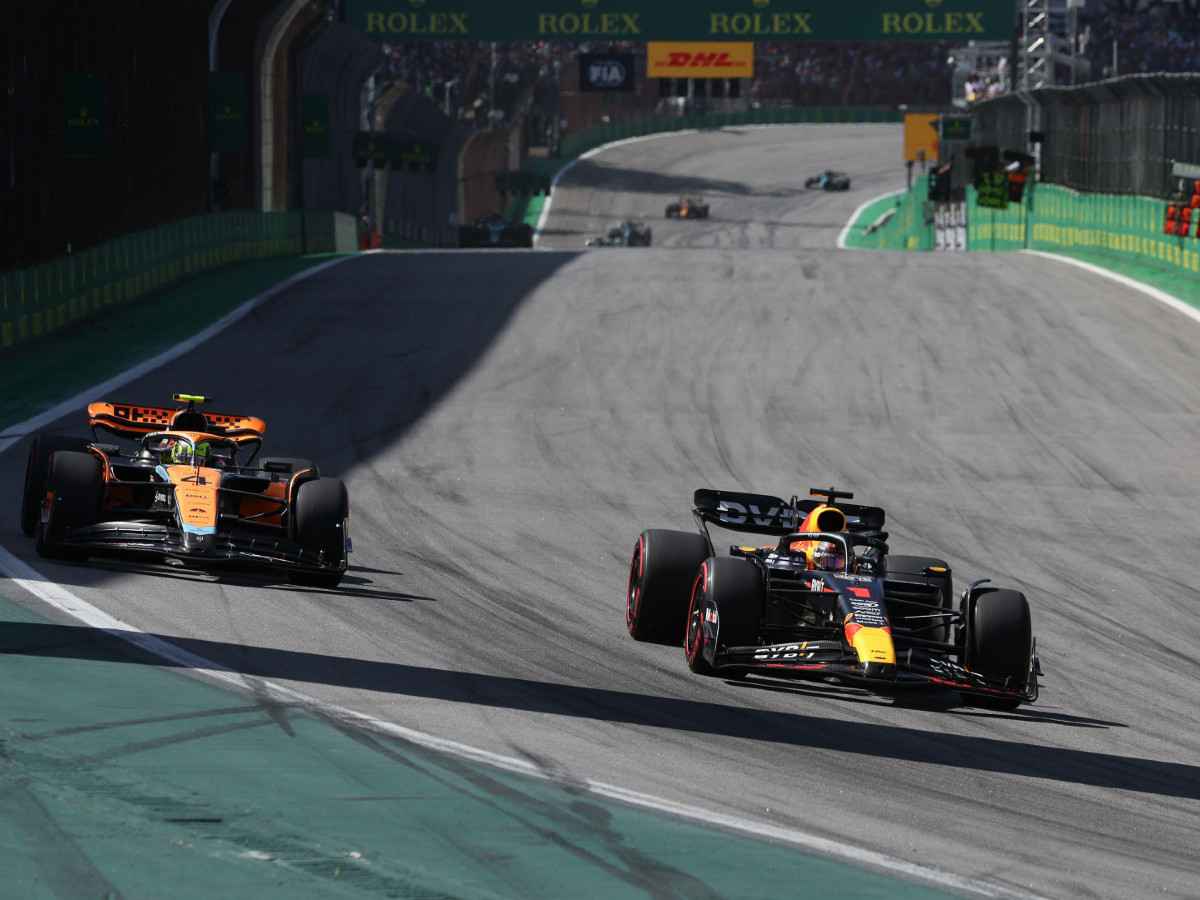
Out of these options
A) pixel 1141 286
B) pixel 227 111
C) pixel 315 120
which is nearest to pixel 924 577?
pixel 1141 286

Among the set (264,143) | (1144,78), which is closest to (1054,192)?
(1144,78)

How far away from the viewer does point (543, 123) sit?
124 m

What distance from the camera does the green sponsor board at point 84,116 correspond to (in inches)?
1291

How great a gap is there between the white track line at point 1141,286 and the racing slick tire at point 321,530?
21144 mm

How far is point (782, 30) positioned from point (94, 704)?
177 feet

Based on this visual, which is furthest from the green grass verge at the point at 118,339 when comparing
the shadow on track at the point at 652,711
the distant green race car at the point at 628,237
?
the distant green race car at the point at 628,237

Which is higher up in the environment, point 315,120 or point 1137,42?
point 1137,42

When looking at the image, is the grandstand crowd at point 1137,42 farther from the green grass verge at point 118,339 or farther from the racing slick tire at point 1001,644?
the racing slick tire at point 1001,644

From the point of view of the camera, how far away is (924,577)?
11867 millimetres

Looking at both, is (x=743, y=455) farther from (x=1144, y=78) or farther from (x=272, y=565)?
(x=1144, y=78)

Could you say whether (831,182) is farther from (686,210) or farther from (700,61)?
(686,210)

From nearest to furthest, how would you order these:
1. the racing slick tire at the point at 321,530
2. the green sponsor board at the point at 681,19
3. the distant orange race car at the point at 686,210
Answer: the racing slick tire at the point at 321,530
the green sponsor board at the point at 681,19
the distant orange race car at the point at 686,210

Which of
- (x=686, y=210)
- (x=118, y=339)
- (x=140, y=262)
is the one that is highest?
(x=686, y=210)

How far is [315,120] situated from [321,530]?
44343 mm
